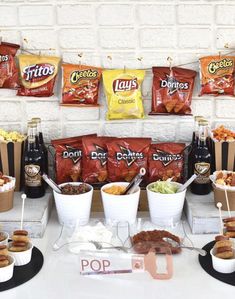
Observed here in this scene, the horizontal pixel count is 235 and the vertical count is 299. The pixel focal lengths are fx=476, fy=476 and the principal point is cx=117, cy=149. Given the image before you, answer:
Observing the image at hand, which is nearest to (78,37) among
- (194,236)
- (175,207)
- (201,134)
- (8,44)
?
(8,44)

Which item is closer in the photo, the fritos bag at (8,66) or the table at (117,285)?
the table at (117,285)

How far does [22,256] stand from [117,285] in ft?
0.87

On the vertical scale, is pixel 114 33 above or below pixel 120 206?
above

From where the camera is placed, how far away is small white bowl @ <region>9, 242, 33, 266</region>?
1.25 metres

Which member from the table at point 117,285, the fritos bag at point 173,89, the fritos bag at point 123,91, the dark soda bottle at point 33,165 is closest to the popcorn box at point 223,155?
the fritos bag at point 173,89

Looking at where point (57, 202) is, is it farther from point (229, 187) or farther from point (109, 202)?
point (229, 187)

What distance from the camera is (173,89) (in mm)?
1659

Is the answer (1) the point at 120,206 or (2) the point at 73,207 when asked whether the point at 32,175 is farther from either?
(1) the point at 120,206

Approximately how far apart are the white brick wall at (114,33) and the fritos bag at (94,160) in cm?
12

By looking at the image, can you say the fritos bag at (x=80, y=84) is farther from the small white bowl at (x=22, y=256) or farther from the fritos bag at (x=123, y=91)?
the small white bowl at (x=22, y=256)

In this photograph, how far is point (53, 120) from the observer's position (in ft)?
5.60

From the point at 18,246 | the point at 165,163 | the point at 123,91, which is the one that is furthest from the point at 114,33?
the point at 18,246

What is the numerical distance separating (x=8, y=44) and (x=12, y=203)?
540 mm

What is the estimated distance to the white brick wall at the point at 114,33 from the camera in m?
1.61
